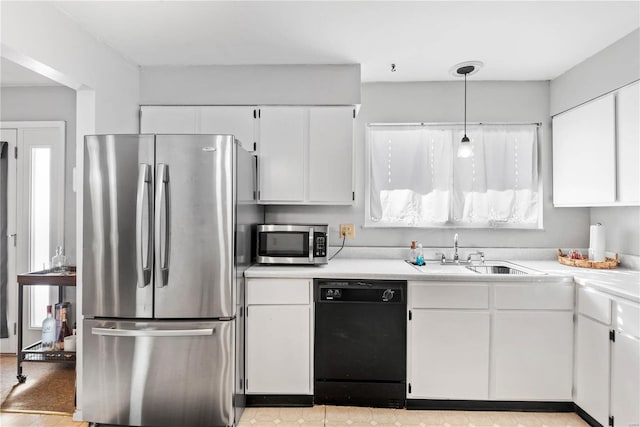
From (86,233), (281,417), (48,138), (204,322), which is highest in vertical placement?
(48,138)

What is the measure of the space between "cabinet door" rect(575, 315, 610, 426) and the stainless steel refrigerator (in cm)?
217

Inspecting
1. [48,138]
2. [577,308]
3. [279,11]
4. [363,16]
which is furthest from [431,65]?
[48,138]

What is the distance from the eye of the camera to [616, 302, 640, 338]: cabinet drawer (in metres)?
1.81

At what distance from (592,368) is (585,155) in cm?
147

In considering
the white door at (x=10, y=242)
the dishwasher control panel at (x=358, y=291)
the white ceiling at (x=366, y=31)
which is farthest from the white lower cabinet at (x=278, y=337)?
the white door at (x=10, y=242)

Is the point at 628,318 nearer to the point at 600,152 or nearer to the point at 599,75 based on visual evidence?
the point at 600,152

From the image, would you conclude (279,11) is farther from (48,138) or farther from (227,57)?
(48,138)

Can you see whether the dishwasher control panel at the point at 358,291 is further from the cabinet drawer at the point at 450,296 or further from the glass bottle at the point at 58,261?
the glass bottle at the point at 58,261

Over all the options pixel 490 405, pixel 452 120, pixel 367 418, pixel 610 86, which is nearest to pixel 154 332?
pixel 367 418

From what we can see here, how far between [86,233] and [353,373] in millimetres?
1910

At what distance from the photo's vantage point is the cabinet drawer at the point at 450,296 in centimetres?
234

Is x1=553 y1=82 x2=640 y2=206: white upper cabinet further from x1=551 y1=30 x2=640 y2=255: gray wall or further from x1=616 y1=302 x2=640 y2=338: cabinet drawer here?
x1=616 y1=302 x2=640 y2=338: cabinet drawer

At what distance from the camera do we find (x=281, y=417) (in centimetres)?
231

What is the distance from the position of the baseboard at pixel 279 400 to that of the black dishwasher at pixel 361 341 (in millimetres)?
162
